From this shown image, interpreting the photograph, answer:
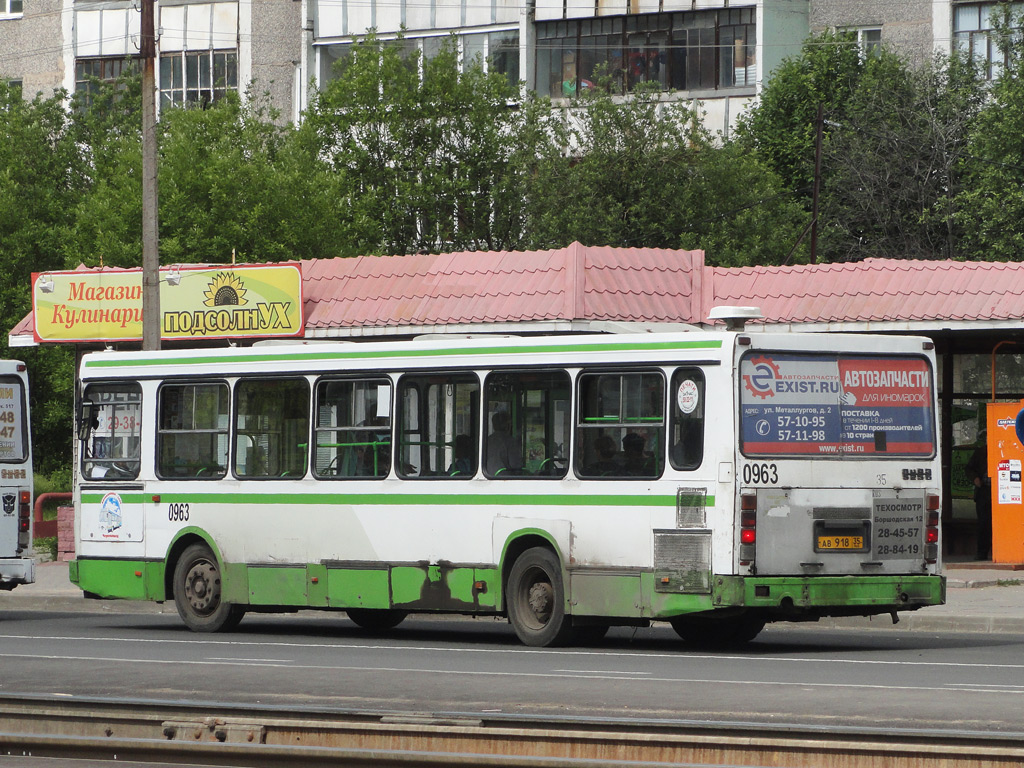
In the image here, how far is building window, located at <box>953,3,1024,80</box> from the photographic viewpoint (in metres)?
47.3

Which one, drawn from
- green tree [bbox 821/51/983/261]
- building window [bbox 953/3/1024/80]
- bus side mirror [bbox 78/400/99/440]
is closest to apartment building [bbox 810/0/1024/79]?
building window [bbox 953/3/1024/80]

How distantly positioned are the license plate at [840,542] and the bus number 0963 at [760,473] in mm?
651

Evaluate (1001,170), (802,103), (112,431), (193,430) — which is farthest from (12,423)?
(802,103)

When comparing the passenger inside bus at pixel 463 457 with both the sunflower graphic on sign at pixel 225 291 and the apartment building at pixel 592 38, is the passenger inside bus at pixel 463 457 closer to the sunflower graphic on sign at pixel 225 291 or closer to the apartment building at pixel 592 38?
the sunflower graphic on sign at pixel 225 291

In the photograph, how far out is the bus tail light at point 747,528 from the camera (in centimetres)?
1438

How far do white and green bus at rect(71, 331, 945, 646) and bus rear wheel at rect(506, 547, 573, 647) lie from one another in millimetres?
20

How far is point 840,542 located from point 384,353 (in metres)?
4.53

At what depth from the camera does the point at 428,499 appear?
1644 cm

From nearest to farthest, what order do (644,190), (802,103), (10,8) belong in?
(644,190)
(802,103)
(10,8)

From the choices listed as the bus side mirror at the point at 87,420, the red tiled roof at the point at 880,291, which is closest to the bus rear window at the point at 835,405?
the red tiled roof at the point at 880,291

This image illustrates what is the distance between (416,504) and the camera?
16.5 meters

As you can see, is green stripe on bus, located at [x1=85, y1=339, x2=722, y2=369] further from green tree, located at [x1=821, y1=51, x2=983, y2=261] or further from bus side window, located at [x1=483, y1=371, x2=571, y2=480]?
green tree, located at [x1=821, y1=51, x2=983, y2=261]

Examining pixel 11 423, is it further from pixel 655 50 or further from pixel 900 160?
pixel 655 50

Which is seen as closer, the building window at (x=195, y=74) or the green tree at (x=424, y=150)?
the green tree at (x=424, y=150)
